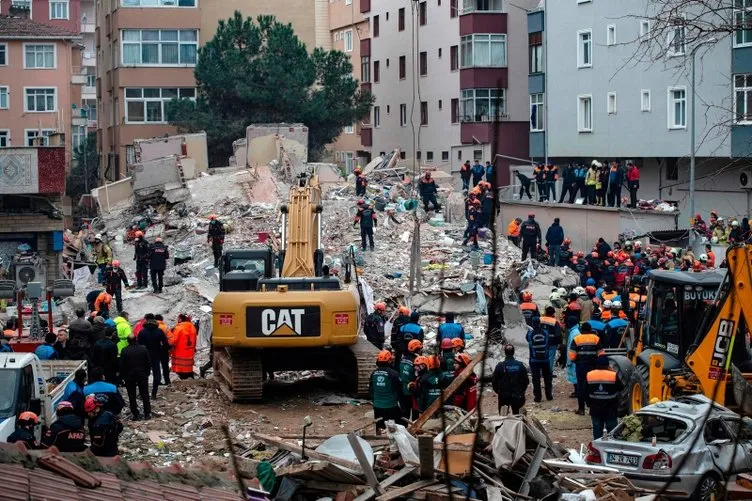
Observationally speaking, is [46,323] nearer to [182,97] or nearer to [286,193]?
[286,193]

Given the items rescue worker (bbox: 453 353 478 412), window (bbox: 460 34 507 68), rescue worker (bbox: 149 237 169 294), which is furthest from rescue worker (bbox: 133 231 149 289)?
window (bbox: 460 34 507 68)

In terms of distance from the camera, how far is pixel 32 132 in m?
57.8

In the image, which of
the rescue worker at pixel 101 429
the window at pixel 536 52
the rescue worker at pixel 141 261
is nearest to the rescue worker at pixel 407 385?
the rescue worker at pixel 101 429

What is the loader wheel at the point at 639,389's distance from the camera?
15914 millimetres

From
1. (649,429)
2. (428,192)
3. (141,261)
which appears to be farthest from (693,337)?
(428,192)

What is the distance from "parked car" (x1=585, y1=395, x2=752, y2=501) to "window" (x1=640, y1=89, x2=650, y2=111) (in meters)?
28.3

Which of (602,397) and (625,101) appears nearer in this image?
(602,397)

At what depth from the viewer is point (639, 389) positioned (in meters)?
16.2

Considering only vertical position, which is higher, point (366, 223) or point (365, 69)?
point (365, 69)

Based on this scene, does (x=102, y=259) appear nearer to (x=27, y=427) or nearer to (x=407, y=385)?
(x=407, y=385)

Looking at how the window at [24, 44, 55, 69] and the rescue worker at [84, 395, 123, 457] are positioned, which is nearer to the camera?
the rescue worker at [84, 395, 123, 457]

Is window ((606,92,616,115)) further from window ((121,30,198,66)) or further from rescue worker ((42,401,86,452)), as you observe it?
rescue worker ((42,401,86,452))

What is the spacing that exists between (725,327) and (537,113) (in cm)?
3410

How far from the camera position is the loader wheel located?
52.2 feet
